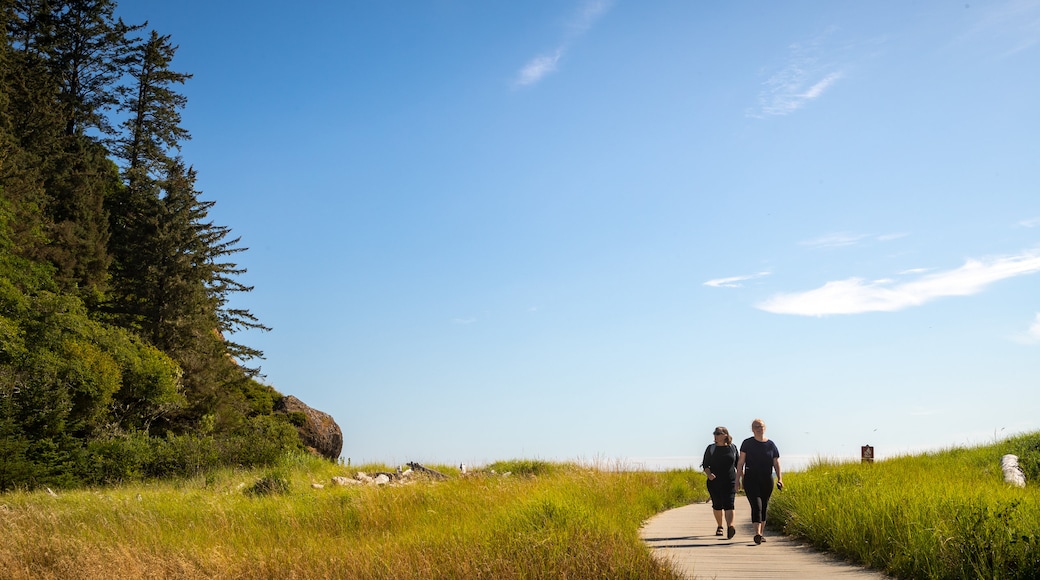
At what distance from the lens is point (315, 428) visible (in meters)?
38.7

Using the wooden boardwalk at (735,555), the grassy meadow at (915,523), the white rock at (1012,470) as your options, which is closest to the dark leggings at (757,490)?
the wooden boardwalk at (735,555)

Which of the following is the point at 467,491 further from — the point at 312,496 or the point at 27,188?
the point at 27,188

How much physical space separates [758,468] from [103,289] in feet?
133

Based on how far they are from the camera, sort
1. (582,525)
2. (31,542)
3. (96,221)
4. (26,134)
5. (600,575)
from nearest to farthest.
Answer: (600,575) < (582,525) < (31,542) < (26,134) < (96,221)

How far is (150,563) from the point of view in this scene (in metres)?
9.41

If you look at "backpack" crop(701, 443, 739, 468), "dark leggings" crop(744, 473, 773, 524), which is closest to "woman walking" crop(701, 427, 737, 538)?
"backpack" crop(701, 443, 739, 468)

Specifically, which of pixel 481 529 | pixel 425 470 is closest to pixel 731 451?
pixel 481 529

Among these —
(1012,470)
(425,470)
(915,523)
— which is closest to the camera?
(915,523)

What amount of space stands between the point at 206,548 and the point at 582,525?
512cm

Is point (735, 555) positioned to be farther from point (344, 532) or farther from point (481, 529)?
point (344, 532)

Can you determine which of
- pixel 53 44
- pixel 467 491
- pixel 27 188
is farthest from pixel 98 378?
pixel 53 44

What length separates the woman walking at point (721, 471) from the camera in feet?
39.1

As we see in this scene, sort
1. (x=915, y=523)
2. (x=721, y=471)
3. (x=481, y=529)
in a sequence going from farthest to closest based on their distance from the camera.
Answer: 1. (x=721, y=471)
2. (x=481, y=529)
3. (x=915, y=523)

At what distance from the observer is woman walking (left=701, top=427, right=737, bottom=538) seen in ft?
39.1
